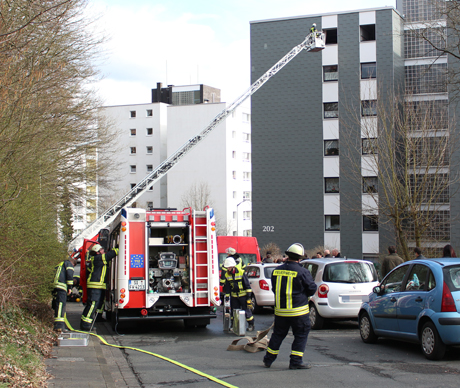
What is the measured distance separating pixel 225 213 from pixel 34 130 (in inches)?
2400

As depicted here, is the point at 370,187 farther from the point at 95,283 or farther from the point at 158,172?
the point at 95,283

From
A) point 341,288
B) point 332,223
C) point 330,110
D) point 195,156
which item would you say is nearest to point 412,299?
point 341,288

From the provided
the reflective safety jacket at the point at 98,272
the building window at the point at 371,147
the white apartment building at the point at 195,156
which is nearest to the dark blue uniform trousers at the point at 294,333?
the reflective safety jacket at the point at 98,272

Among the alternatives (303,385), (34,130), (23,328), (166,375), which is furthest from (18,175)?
(303,385)

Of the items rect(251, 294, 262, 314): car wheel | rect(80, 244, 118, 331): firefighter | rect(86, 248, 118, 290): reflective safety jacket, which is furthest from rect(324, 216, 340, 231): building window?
rect(86, 248, 118, 290): reflective safety jacket

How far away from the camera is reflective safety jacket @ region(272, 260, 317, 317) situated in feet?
→ 27.6

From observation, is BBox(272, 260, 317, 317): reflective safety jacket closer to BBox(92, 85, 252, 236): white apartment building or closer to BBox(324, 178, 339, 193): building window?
BBox(324, 178, 339, 193): building window

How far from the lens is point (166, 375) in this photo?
28.0ft

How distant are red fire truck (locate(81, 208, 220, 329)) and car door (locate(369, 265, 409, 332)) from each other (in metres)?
3.77

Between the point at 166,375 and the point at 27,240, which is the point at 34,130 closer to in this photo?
the point at 27,240

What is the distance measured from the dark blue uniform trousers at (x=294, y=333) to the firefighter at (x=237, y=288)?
4528mm

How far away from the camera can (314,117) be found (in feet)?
147

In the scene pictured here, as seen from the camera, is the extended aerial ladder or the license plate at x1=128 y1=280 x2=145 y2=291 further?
the extended aerial ladder

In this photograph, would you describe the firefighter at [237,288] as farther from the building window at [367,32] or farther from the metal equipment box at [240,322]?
the building window at [367,32]
